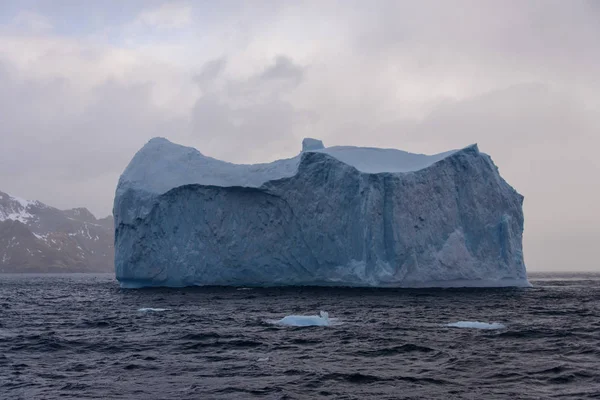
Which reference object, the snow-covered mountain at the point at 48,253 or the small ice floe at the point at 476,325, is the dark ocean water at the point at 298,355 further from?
the snow-covered mountain at the point at 48,253

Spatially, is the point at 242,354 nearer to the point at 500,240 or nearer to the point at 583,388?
the point at 583,388

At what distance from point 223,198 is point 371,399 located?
2674 centimetres

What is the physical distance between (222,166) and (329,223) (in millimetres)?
8202

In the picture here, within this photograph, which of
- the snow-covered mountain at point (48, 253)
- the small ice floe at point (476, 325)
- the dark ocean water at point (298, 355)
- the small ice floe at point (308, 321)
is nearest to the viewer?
the dark ocean water at point (298, 355)

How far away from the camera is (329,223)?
34.0 m

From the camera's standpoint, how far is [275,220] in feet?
115

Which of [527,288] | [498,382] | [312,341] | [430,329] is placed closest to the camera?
[498,382]

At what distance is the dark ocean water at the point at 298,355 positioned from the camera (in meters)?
10.2

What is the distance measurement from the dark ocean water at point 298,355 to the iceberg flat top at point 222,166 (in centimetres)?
1423

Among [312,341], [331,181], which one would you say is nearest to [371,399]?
[312,341]

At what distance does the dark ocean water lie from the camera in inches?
400

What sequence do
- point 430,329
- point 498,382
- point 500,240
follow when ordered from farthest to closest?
point 500,240 → point 430,329 → point 498,382

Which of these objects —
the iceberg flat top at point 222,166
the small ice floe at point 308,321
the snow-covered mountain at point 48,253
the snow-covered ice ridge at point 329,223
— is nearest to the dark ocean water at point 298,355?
the small ice floe at point 308,321

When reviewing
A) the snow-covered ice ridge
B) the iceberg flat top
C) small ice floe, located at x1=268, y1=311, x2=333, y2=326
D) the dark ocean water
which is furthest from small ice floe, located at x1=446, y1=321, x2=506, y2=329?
the iceberg flat top
